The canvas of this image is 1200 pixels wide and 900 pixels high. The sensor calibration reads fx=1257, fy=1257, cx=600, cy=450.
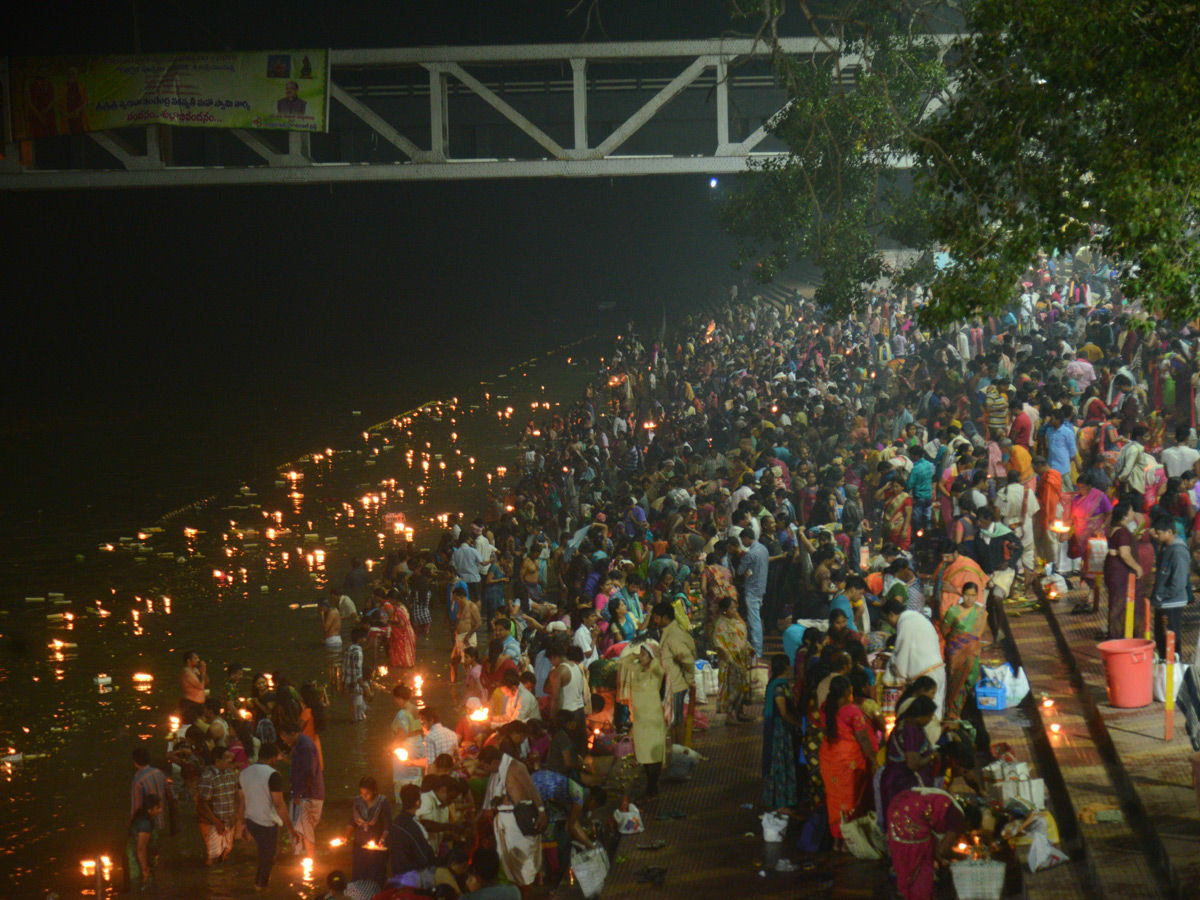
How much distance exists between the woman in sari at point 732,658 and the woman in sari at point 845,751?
281cm

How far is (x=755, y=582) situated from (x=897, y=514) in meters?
1.85

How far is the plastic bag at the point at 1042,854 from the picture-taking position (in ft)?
23.5

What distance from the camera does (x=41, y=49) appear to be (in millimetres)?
27609

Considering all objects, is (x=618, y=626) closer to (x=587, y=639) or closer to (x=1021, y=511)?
(x=587, y=639)

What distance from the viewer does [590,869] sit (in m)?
7.88

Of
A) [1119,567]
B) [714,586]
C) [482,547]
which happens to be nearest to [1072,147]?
[1119,567]

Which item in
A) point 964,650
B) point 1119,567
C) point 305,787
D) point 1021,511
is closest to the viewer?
point 964,650

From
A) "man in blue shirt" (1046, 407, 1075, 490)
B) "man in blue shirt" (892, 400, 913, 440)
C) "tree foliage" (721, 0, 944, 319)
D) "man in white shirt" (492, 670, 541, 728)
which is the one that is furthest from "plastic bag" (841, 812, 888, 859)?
"man in blue shirt" (892, 400, 913, 440)

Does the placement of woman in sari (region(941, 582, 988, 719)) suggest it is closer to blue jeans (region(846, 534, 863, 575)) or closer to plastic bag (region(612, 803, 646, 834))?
plastic bag (region(612, 803, 646, 834))

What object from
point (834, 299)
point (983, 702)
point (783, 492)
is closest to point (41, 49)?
Answer: point (834, 299)

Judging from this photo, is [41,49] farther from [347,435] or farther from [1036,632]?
[1036,632]

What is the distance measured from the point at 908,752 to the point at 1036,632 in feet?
15.0

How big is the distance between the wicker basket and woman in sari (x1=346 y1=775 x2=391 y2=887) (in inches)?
149

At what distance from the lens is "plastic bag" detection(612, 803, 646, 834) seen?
8.82m
